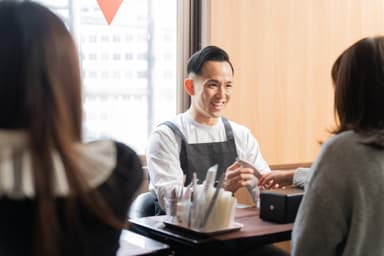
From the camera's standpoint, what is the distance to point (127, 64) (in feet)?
10.0

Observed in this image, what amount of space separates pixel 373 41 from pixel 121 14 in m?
1.76

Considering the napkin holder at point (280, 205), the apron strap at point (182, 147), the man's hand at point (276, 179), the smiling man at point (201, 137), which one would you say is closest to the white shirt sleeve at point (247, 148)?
the smiling man at point (201, 137)

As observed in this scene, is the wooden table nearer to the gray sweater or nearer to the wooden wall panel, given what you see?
the gray sweater

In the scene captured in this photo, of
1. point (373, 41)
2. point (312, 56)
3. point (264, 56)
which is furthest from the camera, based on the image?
point (312, 56)

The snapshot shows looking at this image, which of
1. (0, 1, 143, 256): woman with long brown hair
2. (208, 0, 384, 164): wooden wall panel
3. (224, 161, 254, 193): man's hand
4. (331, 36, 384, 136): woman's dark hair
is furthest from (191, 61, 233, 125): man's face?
(0, 1, 143, 256): woman with long brown hair

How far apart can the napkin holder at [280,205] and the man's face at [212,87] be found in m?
0.72

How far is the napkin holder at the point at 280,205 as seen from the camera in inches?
76.1

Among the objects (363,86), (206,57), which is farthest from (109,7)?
(363,86)

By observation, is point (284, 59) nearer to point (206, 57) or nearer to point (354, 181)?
point (206, 57)

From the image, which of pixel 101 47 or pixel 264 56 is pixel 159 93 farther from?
pixel 264 56

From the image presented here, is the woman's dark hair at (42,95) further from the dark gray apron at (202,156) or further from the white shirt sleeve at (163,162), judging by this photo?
the dark gray apron at (202,156)

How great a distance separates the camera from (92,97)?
2967 millimetres

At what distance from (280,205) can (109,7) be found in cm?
154

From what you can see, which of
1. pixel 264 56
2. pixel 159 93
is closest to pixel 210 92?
pixel 159 93
